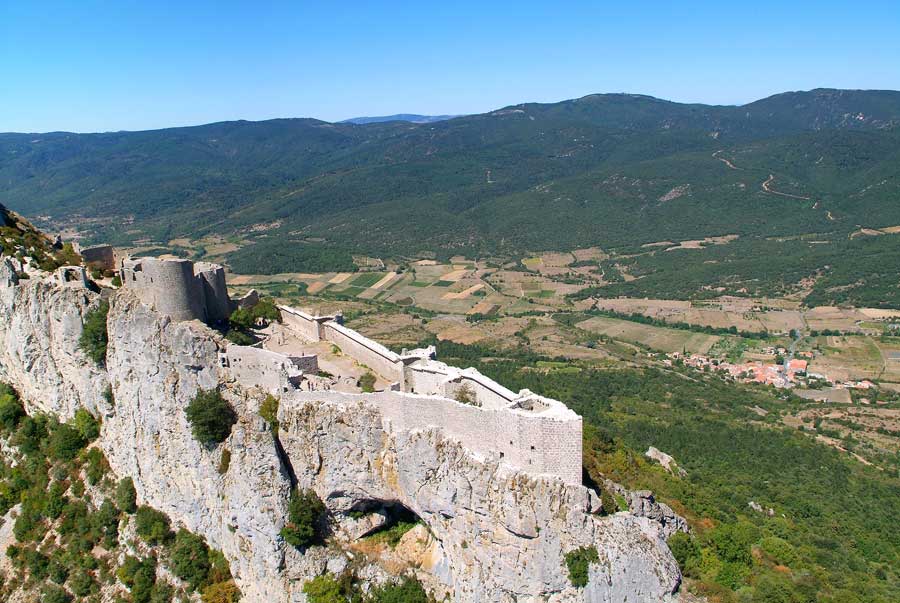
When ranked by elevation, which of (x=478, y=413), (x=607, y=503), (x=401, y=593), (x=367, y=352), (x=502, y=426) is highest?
(x=367, y=352)

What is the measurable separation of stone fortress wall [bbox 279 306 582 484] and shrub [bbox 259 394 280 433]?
592mm

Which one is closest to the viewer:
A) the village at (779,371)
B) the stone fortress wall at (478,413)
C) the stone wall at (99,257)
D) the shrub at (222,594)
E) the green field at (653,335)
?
the stone fortress wall at (478,413)

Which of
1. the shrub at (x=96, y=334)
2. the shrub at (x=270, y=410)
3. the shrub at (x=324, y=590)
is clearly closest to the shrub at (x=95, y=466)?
the shrub at (x=96, y=334)

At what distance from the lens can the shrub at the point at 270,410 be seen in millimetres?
29688

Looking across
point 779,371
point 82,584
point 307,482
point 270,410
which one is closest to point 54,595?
point 82,584

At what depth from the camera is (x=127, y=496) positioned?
33.1m

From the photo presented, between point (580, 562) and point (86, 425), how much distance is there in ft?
88.4

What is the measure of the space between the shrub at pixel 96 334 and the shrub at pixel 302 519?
13.0 meters

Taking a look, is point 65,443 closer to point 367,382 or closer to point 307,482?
point 307,482

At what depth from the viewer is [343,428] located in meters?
28.8

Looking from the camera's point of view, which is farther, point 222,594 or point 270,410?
point 222,594

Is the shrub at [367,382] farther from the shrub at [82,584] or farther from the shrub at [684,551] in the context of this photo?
the shrub at [82,584]

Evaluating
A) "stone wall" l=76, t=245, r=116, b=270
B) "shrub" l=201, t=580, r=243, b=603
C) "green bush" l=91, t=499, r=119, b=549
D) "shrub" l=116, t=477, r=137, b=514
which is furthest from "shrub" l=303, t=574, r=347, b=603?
"stone wall" l=76, t=245, r=116, b=270

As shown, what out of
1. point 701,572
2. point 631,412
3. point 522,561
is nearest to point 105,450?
point 522,561
